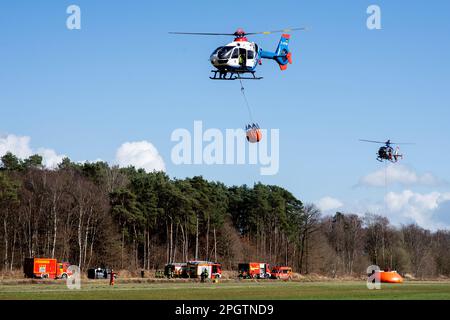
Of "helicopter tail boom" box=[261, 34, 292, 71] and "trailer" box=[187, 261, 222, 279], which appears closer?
"helicopter tail boom" box=[261, 34, 292, 71]

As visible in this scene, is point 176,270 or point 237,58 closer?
point 237,58

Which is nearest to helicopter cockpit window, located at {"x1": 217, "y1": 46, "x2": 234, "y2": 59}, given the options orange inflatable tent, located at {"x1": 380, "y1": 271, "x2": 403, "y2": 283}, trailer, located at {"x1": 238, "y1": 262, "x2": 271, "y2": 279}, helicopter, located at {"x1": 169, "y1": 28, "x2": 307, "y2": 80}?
helicopter, located at {"x1": 169, "y1": 28, "x2": 307, "y2": 80}

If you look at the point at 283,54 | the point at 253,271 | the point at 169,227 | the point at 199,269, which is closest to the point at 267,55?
the point at 283,54

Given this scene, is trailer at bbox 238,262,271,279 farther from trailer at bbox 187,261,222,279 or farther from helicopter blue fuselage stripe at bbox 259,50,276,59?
helicopter blue fuselage stripe at bbox 259,50,276,59

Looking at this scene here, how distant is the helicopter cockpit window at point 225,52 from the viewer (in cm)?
5141

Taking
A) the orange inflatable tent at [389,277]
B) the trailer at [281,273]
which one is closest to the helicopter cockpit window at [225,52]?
the orange inflatable tent at [389,277]

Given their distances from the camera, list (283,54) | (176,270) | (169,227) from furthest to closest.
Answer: (169,227)
(176,270)
(283,54)

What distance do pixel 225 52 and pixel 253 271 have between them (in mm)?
67062

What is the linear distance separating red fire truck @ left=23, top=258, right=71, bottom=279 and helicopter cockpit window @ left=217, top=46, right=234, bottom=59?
4277cm

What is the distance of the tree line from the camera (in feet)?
352

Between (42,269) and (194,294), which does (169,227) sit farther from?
(194,294)

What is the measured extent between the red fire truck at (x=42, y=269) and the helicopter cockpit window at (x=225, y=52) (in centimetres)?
4277

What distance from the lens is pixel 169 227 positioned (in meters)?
127

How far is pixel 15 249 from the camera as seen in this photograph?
108812 millimetres
